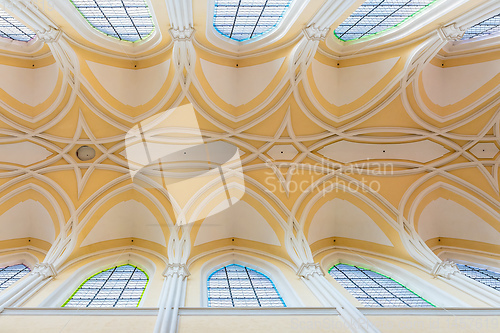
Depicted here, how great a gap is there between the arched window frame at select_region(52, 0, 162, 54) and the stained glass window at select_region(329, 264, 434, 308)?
35.3 feet

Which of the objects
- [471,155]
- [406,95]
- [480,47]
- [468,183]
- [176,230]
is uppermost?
[480,47]

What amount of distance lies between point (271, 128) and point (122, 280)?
26.9ft

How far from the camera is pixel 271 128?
42.2ft

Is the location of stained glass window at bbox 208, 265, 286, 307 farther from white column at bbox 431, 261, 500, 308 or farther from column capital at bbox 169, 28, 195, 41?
column capital at bbox 169, 28, 195, 41

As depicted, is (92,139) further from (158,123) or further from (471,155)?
(471,155)

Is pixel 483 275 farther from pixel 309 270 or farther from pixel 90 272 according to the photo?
pixel 90 272

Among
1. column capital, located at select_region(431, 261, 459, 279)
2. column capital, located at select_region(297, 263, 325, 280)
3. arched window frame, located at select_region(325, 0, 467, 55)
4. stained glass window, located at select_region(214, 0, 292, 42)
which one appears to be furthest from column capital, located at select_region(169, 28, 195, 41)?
column capital, located at select_region(431, 261, 459, 279)

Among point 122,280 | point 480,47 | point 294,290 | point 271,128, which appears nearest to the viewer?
point 294,290

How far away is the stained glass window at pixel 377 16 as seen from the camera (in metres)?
9.45

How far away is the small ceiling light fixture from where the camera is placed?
12.3m

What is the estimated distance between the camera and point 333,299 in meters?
7.38

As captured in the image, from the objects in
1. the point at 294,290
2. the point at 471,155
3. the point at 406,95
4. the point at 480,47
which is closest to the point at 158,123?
the point at 294,290

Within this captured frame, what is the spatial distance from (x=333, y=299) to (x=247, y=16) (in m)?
9.17

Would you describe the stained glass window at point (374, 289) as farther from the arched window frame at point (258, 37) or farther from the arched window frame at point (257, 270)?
the arched window frame at point (258, 37)
